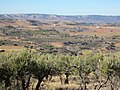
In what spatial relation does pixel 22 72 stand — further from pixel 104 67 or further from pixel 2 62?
pixel 104 67

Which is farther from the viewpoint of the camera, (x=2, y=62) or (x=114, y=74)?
(x=114, y=74)

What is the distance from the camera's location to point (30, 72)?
4116 centimetres

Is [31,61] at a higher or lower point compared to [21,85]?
higher

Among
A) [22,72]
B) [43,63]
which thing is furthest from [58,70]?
[22,72]

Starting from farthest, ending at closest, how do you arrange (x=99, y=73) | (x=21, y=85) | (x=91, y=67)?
(x=91, y=67) < (x=99, y=73) < (x=21, y=85)

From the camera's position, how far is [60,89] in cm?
5362

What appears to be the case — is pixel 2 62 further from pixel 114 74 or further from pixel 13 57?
pixel 114 74

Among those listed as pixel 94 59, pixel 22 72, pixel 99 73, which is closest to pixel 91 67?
pixel 94 59

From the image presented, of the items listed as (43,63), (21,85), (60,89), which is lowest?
(60,89)

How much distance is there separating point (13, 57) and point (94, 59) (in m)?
17.2

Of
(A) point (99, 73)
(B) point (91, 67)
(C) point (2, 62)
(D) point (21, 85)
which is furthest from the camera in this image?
(B) point (91, 67)

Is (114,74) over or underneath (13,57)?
underneath

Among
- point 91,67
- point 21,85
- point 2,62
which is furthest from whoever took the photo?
point 91,67

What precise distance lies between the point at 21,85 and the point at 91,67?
13974mm
